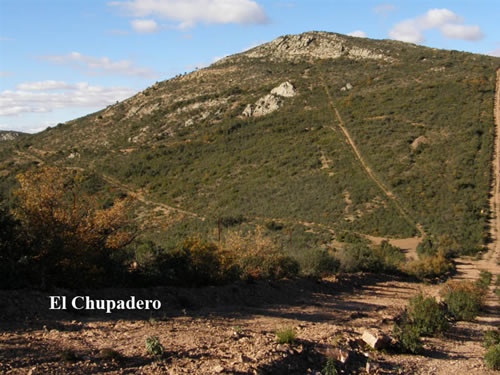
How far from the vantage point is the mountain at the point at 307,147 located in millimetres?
29719

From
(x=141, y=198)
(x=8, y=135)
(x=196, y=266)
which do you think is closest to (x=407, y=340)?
(x=196, y=266)

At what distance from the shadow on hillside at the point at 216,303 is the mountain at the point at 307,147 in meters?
2.90

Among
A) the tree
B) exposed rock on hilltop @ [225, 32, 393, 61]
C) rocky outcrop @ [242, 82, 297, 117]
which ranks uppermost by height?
exposed rock on hilltop @ [225, 32, 393, 61]

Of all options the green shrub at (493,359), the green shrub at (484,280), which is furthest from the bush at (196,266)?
the green shrub at (484,280)

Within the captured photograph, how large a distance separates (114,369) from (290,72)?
68132 millimetres

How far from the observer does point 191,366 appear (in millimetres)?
6566

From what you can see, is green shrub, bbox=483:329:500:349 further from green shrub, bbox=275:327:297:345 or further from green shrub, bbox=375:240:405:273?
green shrub, bbox=375:240:405:273

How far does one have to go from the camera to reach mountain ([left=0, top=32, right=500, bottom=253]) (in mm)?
29719

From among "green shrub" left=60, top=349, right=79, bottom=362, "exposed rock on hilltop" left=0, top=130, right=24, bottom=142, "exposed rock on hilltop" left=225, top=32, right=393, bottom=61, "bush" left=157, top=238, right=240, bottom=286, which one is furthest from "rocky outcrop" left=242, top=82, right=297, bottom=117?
"exposed rock on hilltop" left=0, top=130, right=24, bottom=142

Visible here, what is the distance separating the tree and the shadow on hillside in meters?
0.58

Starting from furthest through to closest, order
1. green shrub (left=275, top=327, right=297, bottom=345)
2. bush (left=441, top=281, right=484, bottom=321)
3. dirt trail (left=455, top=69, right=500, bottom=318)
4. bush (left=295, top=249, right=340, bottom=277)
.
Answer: bush (left=295, top=249, right=340, bottom=277), dirt trail (left=455, top=69, right=500, bottom=318), bush (left=441, top=281, right=484, bottom=321), green shrub (left=275, top=327, right=297, bottom=345)

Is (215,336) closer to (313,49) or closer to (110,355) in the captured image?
(110,355)

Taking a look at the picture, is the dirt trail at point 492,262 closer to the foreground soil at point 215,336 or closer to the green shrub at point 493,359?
the foreground soil at point 215,336

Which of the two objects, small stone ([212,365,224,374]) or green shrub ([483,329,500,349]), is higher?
small stone ([212,365,224,374])
